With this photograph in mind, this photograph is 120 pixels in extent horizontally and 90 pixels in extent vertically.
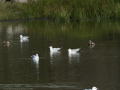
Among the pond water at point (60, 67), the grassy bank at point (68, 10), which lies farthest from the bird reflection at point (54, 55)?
the grassy bank at point (68, 10)

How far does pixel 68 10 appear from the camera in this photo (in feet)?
154

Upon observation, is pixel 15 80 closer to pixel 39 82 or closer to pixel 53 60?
pixel 39 82

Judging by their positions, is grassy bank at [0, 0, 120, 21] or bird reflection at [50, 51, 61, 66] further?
grassy bank at [0, 0, 120, 21]

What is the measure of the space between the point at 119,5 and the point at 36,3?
36.7 feet

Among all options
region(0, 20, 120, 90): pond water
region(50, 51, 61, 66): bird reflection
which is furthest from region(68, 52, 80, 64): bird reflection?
region(50, 51, 61, 66): bird reflection

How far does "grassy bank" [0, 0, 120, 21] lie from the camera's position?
45.5 m

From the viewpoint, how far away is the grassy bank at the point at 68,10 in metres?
45.5

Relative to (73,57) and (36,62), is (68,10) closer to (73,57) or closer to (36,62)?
→ (73,57)

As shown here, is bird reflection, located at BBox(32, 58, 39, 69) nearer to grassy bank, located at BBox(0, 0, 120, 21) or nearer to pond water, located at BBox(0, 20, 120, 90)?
pond water, located at BBox(0, 20, 120, 90)

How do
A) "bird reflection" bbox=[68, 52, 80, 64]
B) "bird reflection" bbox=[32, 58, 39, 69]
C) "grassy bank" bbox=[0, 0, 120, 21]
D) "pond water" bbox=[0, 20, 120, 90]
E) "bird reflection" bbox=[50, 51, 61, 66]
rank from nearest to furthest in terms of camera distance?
"pond water" bbox=[0, 20, 120, 90], "bird reflection" bbox=[32, 58, 39, 69], "bird reflection" bbox=[68, 52, 80, 64], "bird reflection" bbox=[50, 51, 61, 66], "grassy bank" bbox=[0, 0, 120, 21]

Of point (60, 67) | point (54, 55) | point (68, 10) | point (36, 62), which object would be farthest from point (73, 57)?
point (68, 10)

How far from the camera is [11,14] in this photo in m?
49.5

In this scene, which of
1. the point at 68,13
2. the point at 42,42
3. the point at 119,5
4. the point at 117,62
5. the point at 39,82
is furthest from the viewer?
the point at 68,13

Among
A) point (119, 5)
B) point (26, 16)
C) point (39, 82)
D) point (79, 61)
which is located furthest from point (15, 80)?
point (26, 16)
